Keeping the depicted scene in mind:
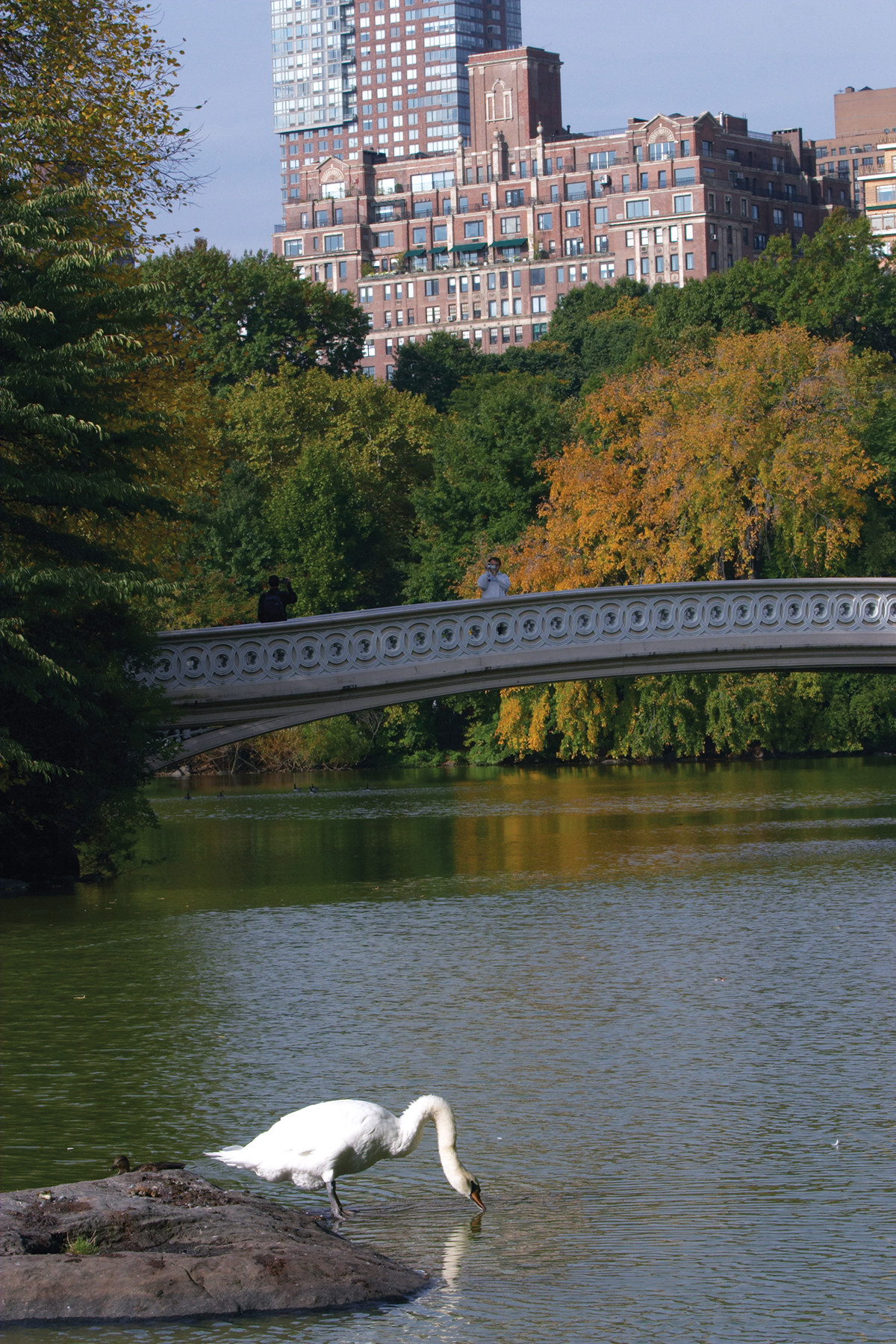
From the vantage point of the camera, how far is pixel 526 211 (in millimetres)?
138000

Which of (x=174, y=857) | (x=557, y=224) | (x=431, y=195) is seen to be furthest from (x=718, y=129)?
(x=174, y=857)

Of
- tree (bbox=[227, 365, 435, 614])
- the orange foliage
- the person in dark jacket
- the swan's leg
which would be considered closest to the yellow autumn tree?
the orange foliage

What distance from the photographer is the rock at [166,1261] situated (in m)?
5.84

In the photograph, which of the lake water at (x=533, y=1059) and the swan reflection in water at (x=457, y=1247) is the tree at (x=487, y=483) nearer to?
the lake water at (x=533, y=1059)

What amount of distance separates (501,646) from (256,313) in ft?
150

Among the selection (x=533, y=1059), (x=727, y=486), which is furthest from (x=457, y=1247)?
(x=727, y=486)

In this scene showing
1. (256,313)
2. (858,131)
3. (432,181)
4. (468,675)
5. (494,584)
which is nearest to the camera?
(468,675)

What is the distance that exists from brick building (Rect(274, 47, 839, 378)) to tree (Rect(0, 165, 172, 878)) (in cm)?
10650

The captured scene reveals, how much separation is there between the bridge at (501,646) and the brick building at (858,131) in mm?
148417

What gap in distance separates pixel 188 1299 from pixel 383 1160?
2.34 meters

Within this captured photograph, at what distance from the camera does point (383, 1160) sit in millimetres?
8164

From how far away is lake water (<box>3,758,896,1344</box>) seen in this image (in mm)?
6402

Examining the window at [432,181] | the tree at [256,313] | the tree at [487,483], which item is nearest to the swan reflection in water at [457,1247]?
the tree at [487,483]

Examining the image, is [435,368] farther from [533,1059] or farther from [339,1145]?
[339,1145]
